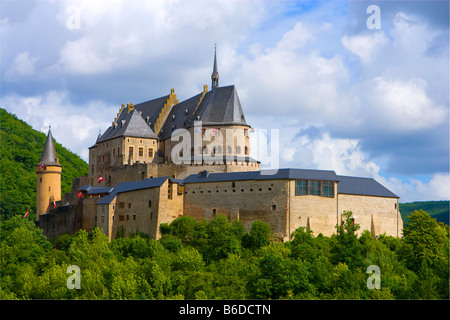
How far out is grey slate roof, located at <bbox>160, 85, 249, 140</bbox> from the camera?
73625mm

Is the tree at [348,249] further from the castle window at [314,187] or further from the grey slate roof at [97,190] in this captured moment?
the grey slate roof at [97,190]

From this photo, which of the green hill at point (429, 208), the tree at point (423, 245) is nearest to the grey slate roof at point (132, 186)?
the tree at point (423, 245)

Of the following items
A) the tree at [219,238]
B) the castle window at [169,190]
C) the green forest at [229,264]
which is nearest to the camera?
the green forest at [229,264]

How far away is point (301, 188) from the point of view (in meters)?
61.4

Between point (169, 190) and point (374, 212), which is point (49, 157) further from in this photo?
point (374, 212)

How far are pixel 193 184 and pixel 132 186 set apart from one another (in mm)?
5682

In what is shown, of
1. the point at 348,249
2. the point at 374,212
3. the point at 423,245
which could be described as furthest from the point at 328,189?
the point at 423,245

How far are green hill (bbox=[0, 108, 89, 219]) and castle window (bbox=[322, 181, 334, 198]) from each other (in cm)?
Answer: 4579

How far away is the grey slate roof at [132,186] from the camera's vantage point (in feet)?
211

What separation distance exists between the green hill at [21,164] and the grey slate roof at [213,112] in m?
27.4

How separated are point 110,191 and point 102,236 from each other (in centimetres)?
635

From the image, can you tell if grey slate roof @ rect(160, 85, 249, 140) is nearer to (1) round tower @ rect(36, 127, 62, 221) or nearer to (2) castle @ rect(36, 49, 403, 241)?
(2) castle @ rect(36, 49, 403, 241)
